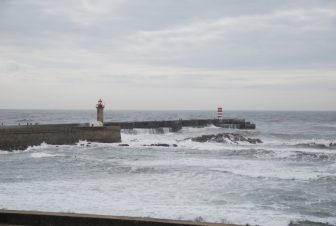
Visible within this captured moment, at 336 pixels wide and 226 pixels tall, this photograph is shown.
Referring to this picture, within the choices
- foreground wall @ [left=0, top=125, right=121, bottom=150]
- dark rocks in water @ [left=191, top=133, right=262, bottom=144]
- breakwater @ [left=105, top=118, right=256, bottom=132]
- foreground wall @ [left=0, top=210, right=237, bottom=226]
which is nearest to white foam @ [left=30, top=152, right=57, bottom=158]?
foreground wall @ [left=0, top=125, right=121, bottom=150]

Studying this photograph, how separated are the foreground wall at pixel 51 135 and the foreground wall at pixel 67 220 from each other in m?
14.1

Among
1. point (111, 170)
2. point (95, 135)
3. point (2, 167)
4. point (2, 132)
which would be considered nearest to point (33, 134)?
point (2, 132)

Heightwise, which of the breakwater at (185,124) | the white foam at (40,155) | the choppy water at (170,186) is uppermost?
the breakwater at (185,124)

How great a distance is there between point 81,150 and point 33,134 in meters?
2.20

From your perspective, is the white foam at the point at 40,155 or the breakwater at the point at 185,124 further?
the breakwater at the point at 185,124

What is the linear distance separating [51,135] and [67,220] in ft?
51.7

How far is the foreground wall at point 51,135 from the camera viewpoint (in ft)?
61.5

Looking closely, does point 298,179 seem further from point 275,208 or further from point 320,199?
point 275,208

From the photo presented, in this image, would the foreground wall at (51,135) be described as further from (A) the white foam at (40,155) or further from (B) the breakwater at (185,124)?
(B) the breakwater at (185,124)

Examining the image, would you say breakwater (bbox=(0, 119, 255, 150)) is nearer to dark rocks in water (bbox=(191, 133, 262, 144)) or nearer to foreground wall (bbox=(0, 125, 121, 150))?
foreground wall (bbox=(0, 125, 121, 150))

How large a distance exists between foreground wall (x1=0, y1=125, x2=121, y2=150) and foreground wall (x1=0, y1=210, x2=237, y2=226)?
46.1ft

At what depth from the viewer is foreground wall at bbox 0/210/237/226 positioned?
4980mm

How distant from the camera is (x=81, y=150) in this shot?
19344 mm

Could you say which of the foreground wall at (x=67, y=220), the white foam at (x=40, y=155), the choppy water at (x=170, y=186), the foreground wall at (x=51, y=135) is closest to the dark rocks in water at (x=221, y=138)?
the foreground wall at (x=51, y=135)
